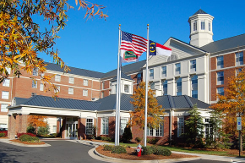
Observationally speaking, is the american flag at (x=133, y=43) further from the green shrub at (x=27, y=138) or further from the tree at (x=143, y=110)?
the green shrub at (x=27, y=138)

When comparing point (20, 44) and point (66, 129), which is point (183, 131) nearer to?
point (66, 129)

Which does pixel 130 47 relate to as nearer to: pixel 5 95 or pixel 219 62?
pixel 219 62

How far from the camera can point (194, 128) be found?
1148 inches

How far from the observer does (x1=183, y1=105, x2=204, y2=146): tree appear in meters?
29.0

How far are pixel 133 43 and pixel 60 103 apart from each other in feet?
63.2

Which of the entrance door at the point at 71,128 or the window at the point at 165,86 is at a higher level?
the window at the point at 165,86

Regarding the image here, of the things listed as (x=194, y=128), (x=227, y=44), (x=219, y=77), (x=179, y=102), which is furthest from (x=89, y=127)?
(x=227, y=44)

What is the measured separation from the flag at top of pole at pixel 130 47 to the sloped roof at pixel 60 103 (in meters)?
14.4

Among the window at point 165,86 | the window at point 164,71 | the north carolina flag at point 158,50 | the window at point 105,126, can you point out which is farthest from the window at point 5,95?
the north carolina flag at point 158,50

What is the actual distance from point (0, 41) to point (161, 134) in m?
29.6

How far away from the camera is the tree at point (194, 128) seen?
1143 inches

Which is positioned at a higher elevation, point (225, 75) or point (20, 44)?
point (225, 75)

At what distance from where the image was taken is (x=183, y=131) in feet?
102

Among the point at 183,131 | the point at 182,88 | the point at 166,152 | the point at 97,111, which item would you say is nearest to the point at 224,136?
the point at 183,131
